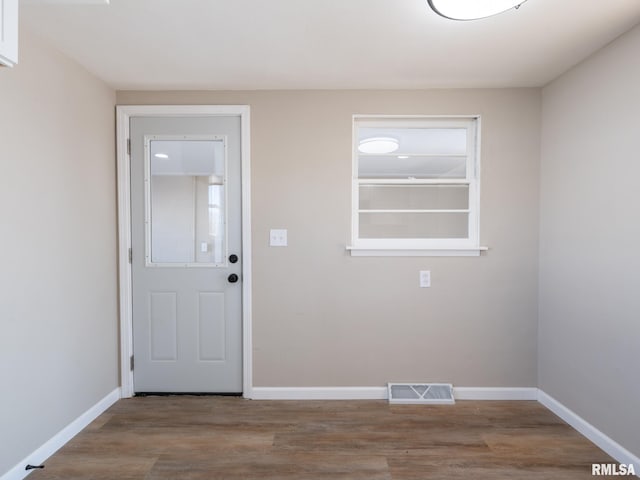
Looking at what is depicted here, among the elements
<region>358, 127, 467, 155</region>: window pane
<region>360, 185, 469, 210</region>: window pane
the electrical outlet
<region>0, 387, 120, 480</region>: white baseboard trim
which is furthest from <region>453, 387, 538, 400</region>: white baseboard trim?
<region>0, 387, 120, 480</region>: white baseboard trim

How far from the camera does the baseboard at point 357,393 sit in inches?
104

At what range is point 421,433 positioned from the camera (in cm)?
222

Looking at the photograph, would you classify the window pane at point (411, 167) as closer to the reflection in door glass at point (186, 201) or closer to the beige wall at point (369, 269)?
the beige wall at point (369, 269)

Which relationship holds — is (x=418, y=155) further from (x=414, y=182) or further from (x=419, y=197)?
(x=419, y=197)

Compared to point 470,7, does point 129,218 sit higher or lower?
lower

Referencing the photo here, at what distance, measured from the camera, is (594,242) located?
82.8 inches

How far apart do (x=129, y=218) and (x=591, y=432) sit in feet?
11.3

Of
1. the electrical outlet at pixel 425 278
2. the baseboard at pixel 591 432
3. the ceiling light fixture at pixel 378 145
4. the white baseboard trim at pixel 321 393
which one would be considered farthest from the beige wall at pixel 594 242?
the white baseboard trim at pixel 321 393

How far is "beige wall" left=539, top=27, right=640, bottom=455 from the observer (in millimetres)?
1878

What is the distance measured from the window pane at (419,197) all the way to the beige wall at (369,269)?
18 cm

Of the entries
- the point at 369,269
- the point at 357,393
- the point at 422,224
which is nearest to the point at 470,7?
the point at 422,224

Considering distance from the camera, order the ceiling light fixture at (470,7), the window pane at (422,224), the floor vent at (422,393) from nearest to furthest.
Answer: the ceiling light fixture at (470,7)
the floor vent at (422,393)
the window pane at (422,224)

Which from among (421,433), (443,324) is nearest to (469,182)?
(443,324)

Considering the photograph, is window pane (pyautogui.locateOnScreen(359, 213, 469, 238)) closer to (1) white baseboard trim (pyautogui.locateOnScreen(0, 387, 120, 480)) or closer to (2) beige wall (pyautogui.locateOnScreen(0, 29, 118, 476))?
(2) beige wall (pyautogui.locateOnScreen(0, 29, 118, 476))
